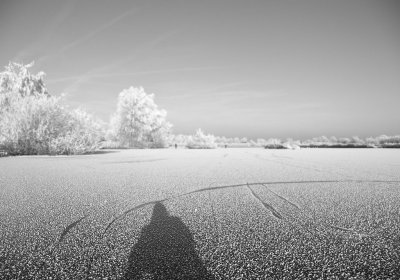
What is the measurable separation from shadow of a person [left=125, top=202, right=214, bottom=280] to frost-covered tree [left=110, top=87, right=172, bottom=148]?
1701 cm

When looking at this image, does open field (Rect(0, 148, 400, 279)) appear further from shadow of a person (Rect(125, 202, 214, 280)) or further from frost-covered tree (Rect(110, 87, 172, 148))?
frost-covered tree (Rect(110, 87, 172, 148))

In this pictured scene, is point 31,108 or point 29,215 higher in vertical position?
point 31,108

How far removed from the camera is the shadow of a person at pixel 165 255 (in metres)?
0.78

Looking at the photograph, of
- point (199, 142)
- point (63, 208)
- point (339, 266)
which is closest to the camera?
point (339, 266)

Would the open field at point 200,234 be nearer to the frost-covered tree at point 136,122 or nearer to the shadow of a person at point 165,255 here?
the shadow of a person at point 165,255

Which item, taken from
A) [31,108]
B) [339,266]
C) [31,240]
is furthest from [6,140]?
[339,266]

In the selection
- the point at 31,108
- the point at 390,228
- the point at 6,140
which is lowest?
the point at 390,228

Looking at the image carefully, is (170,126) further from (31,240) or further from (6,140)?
(31,240)

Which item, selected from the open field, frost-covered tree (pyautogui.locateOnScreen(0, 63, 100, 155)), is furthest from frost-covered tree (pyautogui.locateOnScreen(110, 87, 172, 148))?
the open field

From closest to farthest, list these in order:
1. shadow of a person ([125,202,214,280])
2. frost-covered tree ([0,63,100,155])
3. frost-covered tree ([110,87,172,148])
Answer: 1. shadow of a person ([125,202,214,280])
2. frost-covered tree ([0,63,100,155])
3. frost-covered tree ([110,87,172,148])

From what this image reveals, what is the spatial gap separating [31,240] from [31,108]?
7.10 m

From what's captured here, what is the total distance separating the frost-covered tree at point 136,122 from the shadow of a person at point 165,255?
17010mm

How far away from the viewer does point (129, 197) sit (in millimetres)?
1870

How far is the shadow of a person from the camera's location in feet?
2.56
